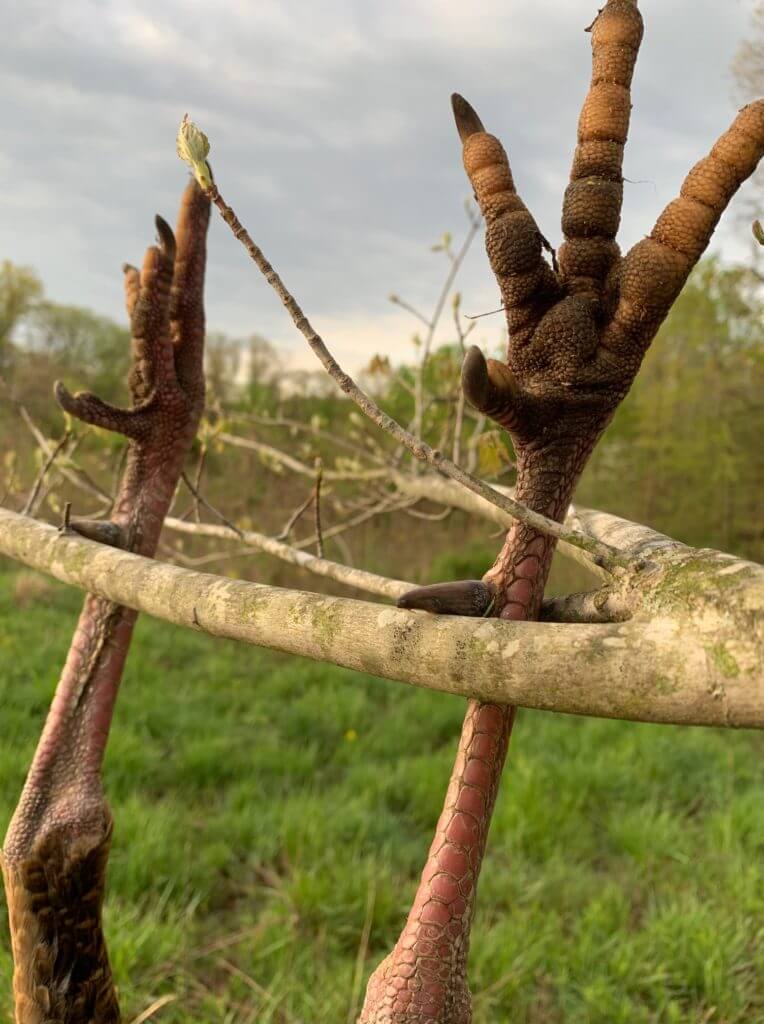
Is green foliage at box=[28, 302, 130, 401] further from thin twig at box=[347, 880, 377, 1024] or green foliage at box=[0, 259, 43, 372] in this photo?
thin twig at box=[347, 880, 377, 1024]

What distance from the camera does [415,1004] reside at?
2.68 feet

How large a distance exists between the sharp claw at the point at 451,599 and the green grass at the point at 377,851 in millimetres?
2887

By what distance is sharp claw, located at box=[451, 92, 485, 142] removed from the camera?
88cm

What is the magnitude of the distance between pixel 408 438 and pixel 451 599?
0.62 ft

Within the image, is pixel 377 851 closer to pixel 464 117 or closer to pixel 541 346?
pixel 541 346

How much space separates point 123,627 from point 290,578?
9186 millimetres

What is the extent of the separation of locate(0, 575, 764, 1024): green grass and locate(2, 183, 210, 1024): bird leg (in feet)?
6.09

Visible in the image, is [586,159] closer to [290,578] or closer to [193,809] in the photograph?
[193,809]

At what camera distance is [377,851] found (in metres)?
4.33

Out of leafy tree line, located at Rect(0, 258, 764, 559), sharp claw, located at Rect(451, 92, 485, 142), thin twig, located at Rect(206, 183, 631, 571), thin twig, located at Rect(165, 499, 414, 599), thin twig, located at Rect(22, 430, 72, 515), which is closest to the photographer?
thin twig, located at Rect(206, 183, 631, 571)

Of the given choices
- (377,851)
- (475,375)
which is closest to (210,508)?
(475,375)

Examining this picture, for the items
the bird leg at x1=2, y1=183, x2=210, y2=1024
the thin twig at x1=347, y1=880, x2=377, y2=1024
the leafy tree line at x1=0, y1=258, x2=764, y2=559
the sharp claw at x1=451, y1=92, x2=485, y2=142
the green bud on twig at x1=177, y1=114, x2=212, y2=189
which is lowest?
the thin twig at x1=347, y1=880, x2=377, y2=1024

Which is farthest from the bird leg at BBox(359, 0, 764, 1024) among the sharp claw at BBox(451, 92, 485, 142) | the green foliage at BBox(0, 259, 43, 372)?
the green foliage at BBox(0, 259, 43, 372)

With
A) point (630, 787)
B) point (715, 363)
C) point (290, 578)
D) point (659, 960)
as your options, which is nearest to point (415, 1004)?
point (659, 960)
